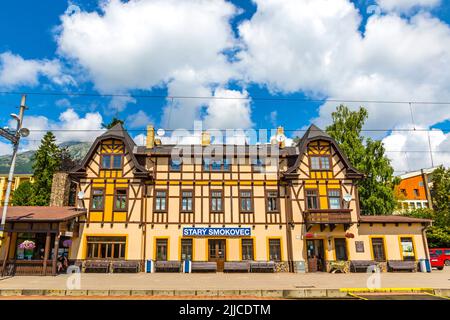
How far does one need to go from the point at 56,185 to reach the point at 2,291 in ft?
60.8

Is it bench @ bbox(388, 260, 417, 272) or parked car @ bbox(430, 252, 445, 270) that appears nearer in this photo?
bench @ bbox(388, 260, 417, 272)

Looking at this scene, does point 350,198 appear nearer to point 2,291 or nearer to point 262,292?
point 262,292

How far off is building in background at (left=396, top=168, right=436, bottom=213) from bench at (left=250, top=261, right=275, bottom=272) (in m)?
35.3

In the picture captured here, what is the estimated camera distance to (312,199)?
23.0 meters

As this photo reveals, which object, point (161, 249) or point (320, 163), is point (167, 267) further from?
point (320, 163)

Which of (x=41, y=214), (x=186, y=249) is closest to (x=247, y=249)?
(x=186, y=249)

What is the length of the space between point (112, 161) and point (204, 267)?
1007 cm

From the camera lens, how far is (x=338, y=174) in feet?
77.2

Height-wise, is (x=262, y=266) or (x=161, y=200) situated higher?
(x=161, y=200)

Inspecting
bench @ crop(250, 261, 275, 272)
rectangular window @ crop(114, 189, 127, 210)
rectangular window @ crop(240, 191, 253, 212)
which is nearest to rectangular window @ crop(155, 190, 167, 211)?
rectangular window @ crop(114, 189, 127, 210)

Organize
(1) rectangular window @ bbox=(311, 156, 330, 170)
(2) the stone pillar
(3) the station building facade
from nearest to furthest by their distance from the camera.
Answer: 1. (3) the station building facade
2. (1) rectangular window @ bbox=(311, 156, 330, 170)
3. (2) the stone pillar

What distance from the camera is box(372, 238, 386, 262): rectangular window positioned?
73.2ft

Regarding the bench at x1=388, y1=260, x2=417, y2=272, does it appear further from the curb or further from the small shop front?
the small shop front
